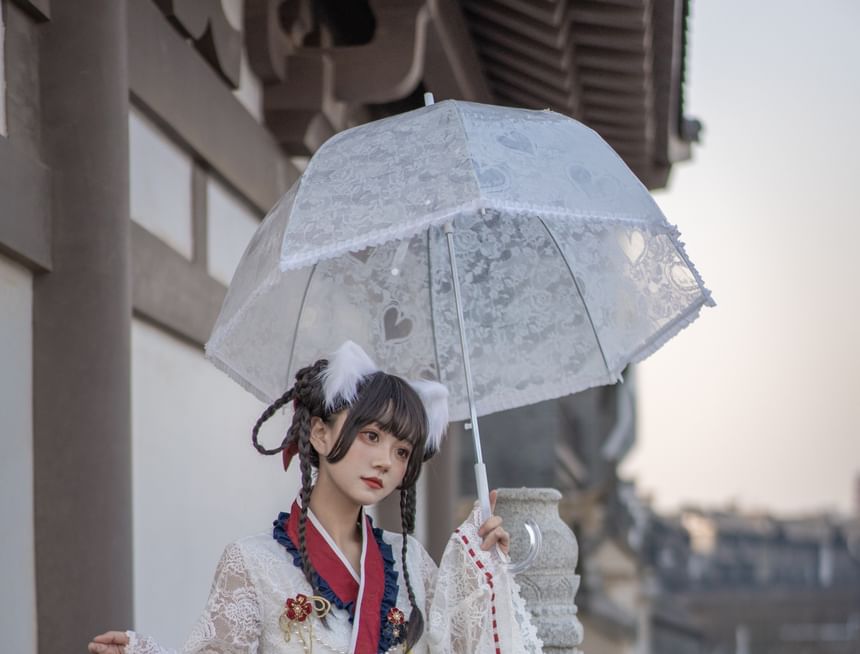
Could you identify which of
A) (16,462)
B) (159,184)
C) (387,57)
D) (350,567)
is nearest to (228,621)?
(350,567)

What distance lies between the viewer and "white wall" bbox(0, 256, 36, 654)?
3.75 meters

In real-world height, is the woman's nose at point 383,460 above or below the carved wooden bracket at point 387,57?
below

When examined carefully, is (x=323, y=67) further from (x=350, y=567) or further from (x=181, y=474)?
(x=350, y=567)

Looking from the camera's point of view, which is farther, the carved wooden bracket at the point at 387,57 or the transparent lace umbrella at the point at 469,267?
the carved wooden bracket at the point at 387,57

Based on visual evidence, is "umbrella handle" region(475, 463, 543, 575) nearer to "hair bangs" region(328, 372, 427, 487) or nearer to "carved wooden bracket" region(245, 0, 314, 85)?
"hair bangs" region(328, 372, 427, 487)

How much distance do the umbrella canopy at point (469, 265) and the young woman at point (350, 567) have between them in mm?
324

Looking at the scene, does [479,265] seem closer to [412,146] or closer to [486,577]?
[412,146]

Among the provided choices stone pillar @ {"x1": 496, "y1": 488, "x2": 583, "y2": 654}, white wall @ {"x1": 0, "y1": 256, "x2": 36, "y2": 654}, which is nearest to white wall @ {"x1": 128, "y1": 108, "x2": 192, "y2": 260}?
white wall @ {"x1": 0, "y1": 256, "x2": 36, "y2": 654}

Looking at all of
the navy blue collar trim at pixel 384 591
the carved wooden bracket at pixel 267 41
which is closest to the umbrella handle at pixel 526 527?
the navy blue collar trim at pixel 384 591

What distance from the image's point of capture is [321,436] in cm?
305

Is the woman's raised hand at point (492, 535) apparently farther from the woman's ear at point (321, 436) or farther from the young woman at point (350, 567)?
the woman's ear at point (321, 436)

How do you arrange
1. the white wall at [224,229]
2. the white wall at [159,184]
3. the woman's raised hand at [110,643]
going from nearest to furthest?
the woman's raised hand at [110,643] < the white wall at [159,184] < the white wall at [224,229]

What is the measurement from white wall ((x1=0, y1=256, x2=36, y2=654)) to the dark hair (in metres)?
0.98

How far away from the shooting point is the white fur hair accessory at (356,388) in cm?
299
